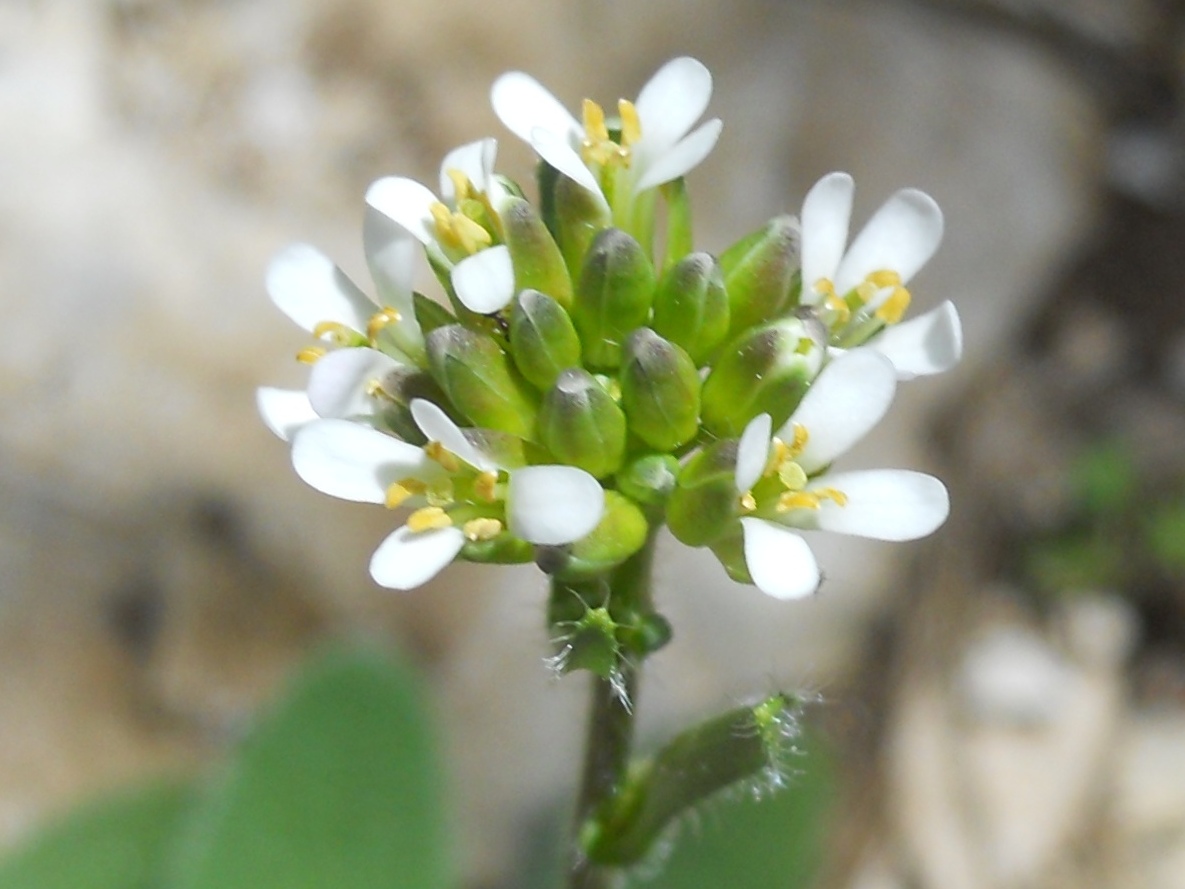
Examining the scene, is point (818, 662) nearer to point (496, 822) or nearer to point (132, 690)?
point (496, 822)

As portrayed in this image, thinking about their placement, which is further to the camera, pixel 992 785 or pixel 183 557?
pixel 992 785

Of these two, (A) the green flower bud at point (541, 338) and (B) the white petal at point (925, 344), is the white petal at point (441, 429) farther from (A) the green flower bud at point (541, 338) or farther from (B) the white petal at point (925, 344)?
(B) the white petal at point (925, 344)

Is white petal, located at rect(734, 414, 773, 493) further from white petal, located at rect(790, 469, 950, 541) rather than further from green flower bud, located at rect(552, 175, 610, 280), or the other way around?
green flower bud, located at rect(552, 175, 610, 280)

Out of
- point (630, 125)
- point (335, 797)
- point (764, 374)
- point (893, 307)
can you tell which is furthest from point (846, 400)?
point (335, 797)

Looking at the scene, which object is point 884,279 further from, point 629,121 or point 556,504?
point 556,504

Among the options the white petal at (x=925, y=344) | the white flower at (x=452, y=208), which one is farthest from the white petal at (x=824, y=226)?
the white flower at (x=452, y=208)

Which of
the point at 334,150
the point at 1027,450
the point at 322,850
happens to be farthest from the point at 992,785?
the point at 334,150
